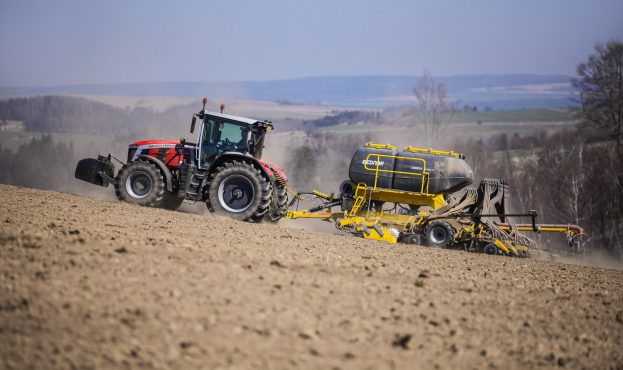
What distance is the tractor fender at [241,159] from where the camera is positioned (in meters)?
14.3

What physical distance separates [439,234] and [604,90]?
29.6m

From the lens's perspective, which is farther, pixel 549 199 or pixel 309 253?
pixel 549 199

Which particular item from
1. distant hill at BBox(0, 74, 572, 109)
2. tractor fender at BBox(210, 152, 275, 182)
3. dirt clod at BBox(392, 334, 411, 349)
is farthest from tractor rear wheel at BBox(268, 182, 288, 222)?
distant hill at BBox(0, 74, 572, 109)

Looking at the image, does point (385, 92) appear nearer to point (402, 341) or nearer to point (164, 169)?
point (164, 169)

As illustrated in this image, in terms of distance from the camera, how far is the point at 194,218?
12633mm

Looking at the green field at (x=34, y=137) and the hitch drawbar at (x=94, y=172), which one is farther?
the green field at (x=34, y=137)

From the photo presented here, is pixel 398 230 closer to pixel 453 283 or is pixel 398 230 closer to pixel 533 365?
pixel 453 283

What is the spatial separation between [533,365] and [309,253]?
4130mm

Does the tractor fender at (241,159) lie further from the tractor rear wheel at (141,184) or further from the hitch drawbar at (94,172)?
the hitch drawbar at (94,172)

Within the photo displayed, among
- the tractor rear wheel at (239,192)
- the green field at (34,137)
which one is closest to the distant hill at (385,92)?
the green field at (34,137)

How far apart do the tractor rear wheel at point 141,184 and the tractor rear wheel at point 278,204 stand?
253cm

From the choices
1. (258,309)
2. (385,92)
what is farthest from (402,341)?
Answer: (385,92)

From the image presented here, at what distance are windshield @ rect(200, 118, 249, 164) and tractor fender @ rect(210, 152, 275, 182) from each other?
13.1 inches

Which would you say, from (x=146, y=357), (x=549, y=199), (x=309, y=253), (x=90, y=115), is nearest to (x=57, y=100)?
(x=90, y=115)
